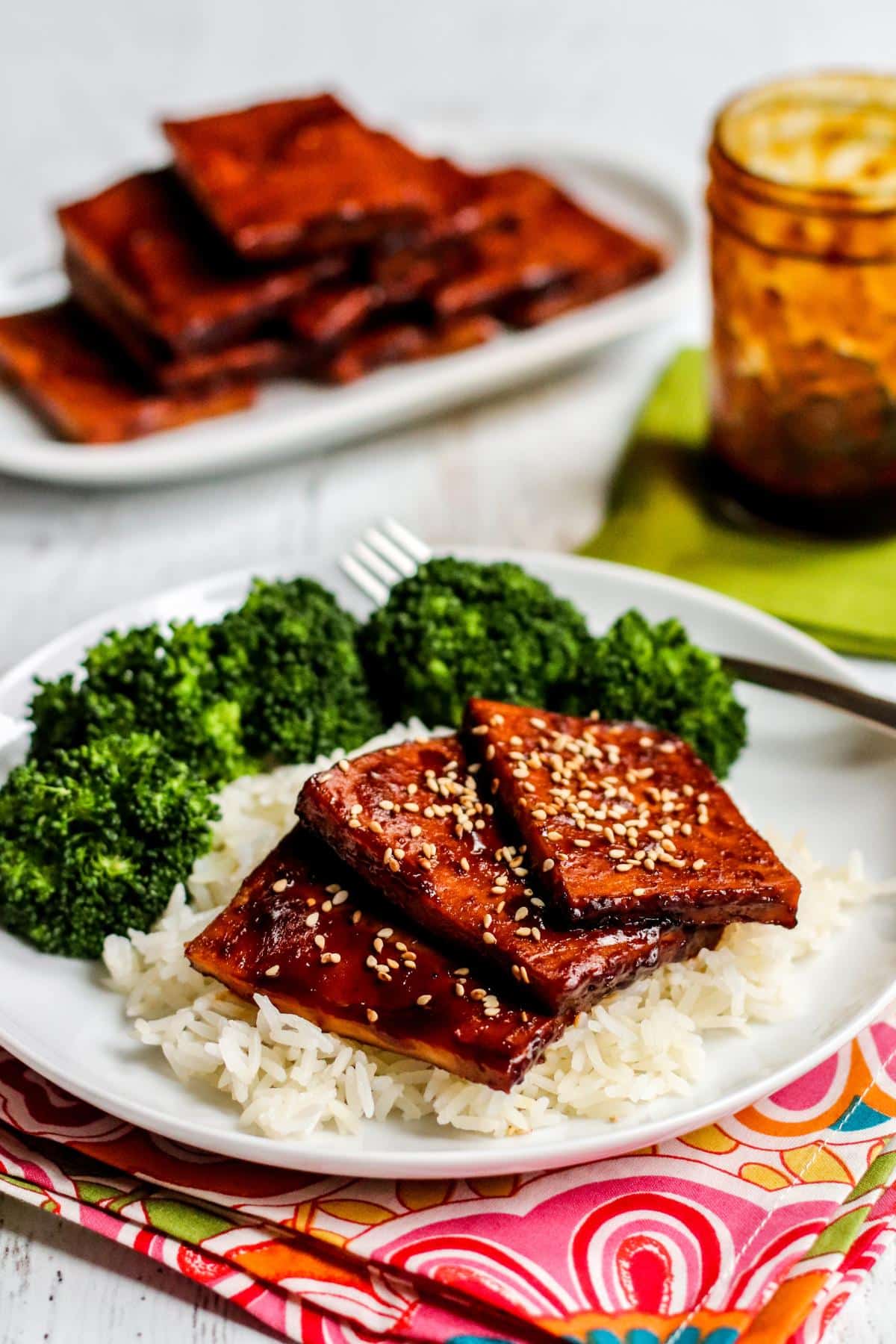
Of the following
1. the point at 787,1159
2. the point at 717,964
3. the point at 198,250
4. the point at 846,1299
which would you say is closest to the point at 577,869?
the point at 717,964

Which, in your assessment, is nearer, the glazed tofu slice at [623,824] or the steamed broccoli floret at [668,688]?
the glazed tofu slice at [623,824]

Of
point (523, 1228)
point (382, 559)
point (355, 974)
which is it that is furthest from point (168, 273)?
point (523, 1228)

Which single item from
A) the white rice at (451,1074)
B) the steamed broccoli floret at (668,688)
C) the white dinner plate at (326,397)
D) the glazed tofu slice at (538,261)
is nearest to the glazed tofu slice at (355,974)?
the white rice at (451,1074)

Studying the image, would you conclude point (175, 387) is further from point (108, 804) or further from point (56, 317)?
point (108, 804)

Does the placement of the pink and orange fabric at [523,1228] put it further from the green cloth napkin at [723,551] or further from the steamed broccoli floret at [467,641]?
the green cloth napkin at [723,551]

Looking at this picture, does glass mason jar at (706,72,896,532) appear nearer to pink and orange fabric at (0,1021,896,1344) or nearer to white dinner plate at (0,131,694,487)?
white dinner plate at (0,131,694,487)
